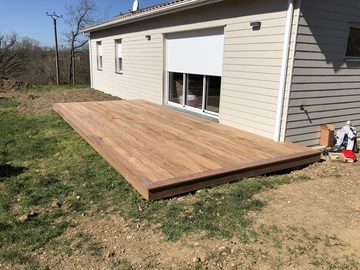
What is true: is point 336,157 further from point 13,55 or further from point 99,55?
point 13,55

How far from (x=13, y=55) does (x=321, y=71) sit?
2759 centimetres

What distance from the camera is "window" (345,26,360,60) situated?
5125 mm

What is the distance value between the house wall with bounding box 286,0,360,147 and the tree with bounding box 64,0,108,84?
2120 cm

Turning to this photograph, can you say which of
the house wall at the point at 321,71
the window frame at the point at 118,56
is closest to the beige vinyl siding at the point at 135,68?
the window frame at the point at 118,56

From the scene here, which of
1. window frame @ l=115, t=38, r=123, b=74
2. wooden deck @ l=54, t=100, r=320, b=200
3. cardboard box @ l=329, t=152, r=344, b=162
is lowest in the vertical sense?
cardboard box @ l=329, t=152, r=344, b=162

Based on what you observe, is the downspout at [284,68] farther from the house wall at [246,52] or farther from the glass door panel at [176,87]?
the glass door panel at [176,87]

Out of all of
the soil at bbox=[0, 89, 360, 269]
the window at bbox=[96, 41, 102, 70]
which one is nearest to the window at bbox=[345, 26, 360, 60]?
the soil at bbox=[0, 89, 360, 269]

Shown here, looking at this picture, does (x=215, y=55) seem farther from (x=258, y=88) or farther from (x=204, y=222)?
(x=204, y=222)

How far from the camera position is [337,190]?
357 centimetres

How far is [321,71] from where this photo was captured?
4.86 m

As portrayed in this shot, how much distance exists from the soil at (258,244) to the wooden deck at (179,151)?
556mm

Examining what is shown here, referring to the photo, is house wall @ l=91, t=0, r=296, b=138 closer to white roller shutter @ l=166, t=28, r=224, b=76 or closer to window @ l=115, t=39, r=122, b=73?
white roller shutter @ l=166, t=28, r=224, b=76

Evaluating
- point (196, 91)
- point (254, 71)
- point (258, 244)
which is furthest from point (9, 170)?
point (196, 91)

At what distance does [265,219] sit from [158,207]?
→ 1.04 m
